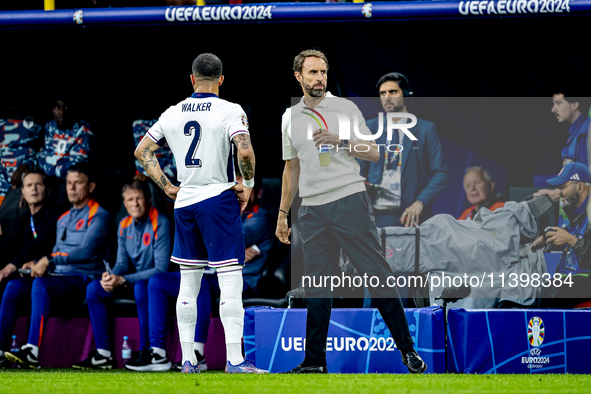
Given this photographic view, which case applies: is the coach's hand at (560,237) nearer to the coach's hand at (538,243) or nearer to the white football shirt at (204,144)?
the coach's hand at (538,243)

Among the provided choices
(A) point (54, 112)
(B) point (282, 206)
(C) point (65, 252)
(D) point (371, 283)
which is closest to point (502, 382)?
(D) point (371, 283)

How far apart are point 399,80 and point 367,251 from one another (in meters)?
2.00

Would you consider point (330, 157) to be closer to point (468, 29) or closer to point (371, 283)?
point (371, 283)

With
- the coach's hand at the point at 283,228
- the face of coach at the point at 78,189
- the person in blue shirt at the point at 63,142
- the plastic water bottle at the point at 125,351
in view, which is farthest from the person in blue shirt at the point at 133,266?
the coach's hand at the point at 283,228

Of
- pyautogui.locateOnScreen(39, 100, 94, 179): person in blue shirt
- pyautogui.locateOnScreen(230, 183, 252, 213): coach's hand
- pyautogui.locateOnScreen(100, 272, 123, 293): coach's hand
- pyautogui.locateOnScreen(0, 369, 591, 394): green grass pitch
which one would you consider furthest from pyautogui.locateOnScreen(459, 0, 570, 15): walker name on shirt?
pyautogui.locateOnScreen(39, 100, 94, 179): person in blue shirt

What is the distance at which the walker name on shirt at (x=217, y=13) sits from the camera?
17.9 ft

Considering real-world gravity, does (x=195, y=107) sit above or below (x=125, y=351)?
above

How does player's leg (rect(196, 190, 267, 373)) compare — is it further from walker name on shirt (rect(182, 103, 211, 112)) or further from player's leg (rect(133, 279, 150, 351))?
player's leg (rect(133, 279, 150, 351))

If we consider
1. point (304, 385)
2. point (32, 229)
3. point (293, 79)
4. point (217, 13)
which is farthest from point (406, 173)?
point (32, 229)

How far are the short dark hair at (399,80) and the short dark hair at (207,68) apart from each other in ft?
6.66

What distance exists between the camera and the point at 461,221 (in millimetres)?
5578

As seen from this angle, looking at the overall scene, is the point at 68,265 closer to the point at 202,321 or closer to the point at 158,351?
the point at 158,351

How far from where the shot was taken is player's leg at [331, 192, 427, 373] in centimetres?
416

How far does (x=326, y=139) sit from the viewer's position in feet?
15.1
